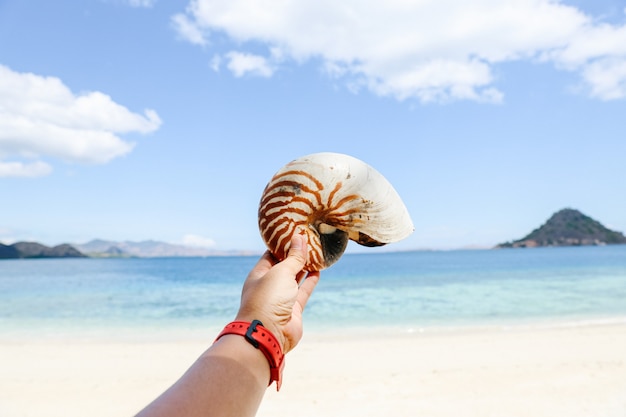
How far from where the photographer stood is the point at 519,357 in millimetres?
8828

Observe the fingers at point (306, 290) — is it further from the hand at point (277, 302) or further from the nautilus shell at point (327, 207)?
the nautilus shell at point (327, 207)

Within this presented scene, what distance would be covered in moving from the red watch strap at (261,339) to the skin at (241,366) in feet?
0.06

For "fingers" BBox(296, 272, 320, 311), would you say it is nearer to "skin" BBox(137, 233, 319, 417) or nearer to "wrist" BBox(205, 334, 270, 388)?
"skin" BBox(137, 233, 319, 417)

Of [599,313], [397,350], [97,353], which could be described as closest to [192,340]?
[97,353]

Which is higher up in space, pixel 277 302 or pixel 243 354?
pixel 277 302

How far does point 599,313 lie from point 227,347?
57.1 feet

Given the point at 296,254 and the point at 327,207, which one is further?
the point at 327,207

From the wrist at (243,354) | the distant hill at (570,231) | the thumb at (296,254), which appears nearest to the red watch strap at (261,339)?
the wrist at (243,354)

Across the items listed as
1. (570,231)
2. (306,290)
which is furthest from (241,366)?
(570,231)

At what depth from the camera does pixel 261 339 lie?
4.70 ft

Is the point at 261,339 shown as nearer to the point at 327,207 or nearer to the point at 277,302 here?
the point at 277,302

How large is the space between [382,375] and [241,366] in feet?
22.5

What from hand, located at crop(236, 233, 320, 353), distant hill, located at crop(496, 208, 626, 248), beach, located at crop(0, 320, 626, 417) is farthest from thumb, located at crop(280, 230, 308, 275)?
distant hill, located at crop(496, 208, 626, 248)

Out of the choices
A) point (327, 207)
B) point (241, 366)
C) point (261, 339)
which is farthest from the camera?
point (327, 207)
